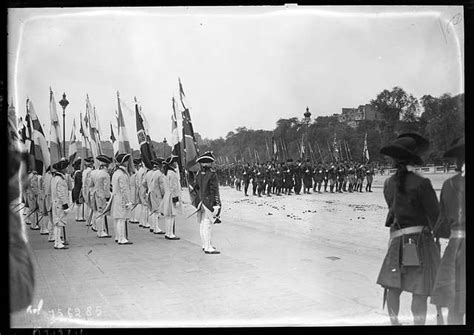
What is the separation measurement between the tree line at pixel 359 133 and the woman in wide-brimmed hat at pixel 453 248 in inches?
11.9

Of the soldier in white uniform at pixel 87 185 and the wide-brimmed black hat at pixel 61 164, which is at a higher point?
the wide-brimmed black hat at pixel 61 164

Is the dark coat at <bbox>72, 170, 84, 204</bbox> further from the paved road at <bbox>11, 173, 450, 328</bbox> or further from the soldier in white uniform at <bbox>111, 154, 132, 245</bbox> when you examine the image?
the paved road at <bbox>11, 173, 450, 328</bbox>

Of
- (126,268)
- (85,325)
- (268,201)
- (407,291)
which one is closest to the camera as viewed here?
(407,291)

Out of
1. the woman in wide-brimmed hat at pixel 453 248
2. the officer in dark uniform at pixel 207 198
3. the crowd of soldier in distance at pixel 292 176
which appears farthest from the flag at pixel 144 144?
the woman in wide-brimmed hat at pixel 453 248

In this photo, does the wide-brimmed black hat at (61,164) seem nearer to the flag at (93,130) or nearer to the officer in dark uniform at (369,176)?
the flag at (93,130)

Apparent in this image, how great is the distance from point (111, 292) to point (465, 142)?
4.15m

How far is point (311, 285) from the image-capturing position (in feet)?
15.6

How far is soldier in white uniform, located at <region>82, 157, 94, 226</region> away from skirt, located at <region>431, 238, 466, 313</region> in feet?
14.2

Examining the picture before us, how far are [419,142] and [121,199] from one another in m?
3.86

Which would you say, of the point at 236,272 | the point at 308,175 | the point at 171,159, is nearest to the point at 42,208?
the point at 171,159

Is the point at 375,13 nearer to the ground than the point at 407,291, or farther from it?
farther from it

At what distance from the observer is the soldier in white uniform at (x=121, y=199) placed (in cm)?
560

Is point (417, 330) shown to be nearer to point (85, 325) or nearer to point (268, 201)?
point (268, 201)

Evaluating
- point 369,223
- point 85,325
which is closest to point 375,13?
point 369,223
